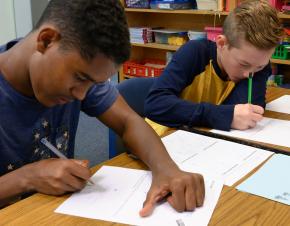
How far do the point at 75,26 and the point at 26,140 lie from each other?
37 centimetres

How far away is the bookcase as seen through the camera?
303 centimetres

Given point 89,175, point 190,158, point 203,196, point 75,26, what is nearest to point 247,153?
point 190,158

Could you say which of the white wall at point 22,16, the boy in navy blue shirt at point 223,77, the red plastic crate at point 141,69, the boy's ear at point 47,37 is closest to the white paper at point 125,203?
the boy's ear at point 47,37

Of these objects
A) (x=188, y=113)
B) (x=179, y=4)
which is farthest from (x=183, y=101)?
(x=179, y=4)

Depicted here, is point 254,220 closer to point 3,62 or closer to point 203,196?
point 203,196

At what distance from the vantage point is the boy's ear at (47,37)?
0.74m

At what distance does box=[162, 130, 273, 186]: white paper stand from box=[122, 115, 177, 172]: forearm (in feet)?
0.19

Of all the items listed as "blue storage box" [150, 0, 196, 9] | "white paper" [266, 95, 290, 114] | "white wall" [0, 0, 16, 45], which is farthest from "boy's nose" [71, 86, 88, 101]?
"white wall" [0, 0, 16, 45]

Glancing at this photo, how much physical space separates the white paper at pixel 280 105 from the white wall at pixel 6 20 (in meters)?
2.78

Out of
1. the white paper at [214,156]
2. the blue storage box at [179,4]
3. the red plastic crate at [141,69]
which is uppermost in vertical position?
the blue storage box at [179,4]

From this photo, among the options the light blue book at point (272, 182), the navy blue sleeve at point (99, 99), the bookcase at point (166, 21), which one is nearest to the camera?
the light blue book at point (272, 182)

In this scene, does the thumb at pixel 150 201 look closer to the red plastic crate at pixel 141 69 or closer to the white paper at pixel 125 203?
the white paper at pixel 125 203

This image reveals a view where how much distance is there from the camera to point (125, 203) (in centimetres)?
77

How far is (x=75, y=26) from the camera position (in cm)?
73
